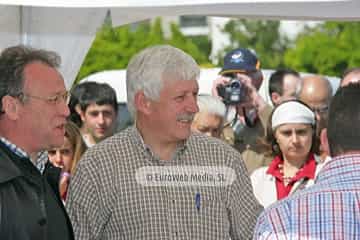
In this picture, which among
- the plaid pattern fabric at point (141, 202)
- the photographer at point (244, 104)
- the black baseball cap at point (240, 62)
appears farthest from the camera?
the black baseball cap at point (240, 62)

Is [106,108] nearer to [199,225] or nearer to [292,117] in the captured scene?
[292,117]

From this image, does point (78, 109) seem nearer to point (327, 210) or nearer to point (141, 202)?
point (141, 202)

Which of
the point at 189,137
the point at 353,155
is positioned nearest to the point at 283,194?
the point at 189,137

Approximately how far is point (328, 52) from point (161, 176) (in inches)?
1182

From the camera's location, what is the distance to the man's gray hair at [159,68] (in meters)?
4.31

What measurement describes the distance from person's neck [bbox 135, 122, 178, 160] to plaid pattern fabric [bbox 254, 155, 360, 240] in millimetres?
1343

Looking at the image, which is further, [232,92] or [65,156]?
[232,92]

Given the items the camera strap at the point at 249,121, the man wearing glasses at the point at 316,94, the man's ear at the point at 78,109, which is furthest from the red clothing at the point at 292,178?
the man's ear at the point at 78,109

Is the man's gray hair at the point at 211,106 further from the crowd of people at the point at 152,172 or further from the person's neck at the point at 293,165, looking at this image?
the crowd of people at the point at 152,172

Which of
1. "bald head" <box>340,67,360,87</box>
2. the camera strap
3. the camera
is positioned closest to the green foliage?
the camera

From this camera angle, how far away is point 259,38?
3934cm

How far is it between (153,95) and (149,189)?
1.39 ft

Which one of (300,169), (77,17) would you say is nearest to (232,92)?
(300,169)

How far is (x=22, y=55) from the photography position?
13.1 ft
